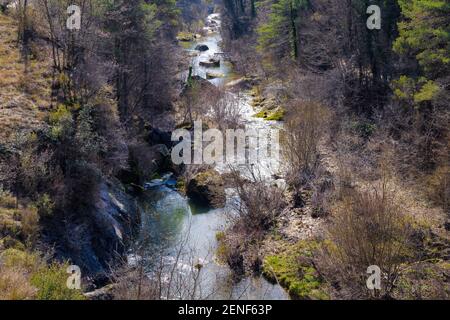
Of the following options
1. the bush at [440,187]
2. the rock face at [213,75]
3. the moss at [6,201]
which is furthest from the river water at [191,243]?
the rock face at [213,75]

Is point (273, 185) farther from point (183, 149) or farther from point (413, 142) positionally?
point (183, 149)

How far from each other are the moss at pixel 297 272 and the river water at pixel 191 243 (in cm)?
36

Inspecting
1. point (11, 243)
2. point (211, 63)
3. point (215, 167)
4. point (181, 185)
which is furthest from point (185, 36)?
point (11, 243)

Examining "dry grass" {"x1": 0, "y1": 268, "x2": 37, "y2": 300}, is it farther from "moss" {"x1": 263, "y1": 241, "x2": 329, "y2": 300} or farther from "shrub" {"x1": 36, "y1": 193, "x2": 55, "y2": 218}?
"moss" {"x1": 263, "y1": 241, "x2": 329, "y2": 300}

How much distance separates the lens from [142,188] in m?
23.9

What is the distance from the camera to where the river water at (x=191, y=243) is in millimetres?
14773

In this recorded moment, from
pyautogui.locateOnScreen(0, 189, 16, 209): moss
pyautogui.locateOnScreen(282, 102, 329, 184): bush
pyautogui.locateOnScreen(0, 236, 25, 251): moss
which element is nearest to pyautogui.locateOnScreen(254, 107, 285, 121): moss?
pyautogui.locateOnScreen(282, 102, 329, 184): bush

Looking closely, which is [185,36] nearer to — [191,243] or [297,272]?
[191,243]

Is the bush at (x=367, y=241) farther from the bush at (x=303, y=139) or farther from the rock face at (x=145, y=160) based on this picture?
the rock face at (x=145, y=160)

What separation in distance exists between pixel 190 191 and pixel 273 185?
474cm

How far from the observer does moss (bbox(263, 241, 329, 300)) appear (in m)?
14.5

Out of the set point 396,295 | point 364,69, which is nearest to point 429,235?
point 396,295

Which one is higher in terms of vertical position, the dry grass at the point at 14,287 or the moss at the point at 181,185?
the moss at the point at 181,185

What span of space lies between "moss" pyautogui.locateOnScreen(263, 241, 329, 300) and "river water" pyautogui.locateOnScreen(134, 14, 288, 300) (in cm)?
36
